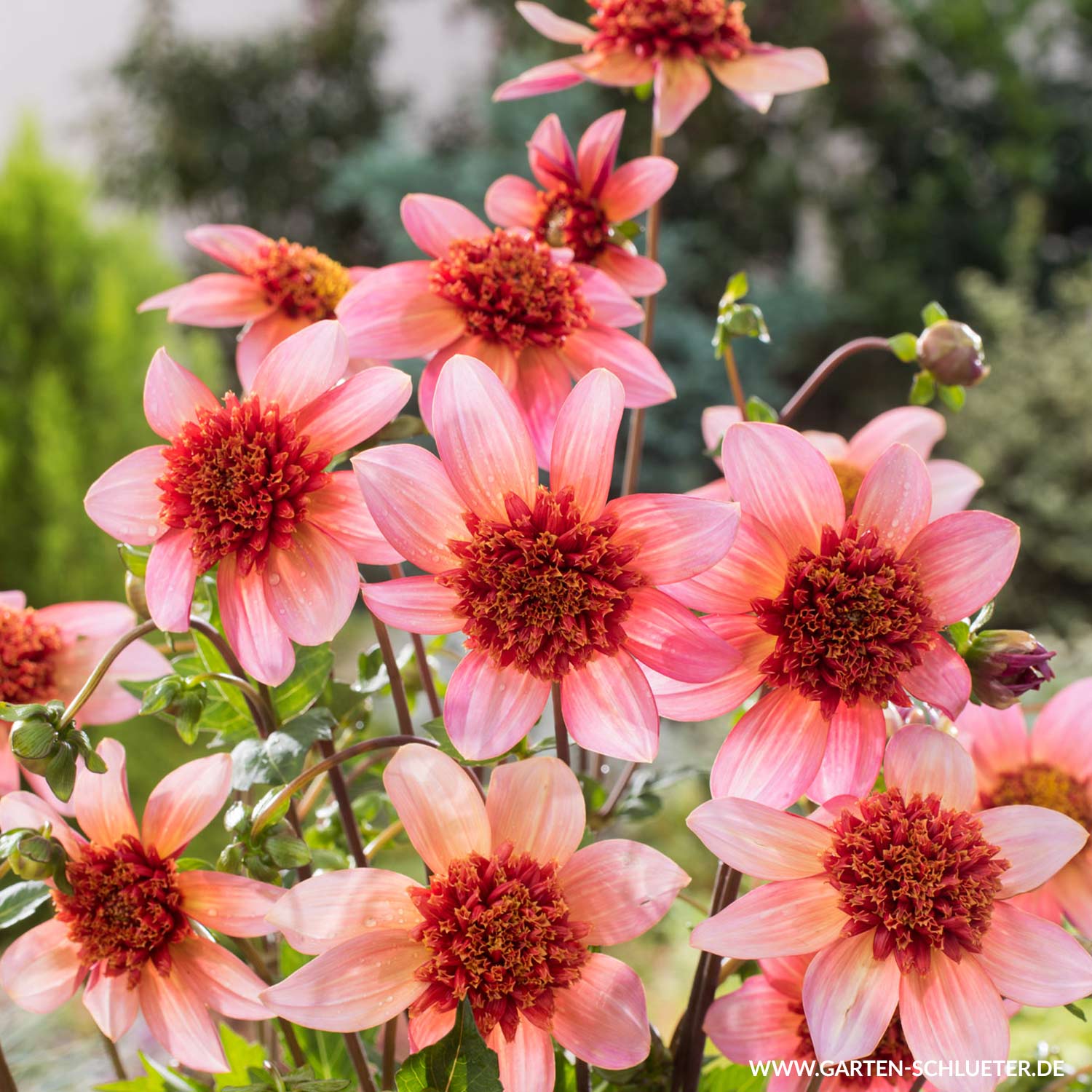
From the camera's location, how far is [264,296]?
1.02 feet

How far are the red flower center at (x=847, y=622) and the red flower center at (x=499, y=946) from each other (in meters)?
0.07

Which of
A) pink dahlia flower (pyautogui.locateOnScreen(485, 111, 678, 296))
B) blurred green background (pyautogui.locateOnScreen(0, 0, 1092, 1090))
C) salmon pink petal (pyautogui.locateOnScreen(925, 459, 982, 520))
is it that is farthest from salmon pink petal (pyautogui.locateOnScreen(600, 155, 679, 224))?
blurred green background (pyautogui.locateOnScreen(0, 0, 1092, 1090))

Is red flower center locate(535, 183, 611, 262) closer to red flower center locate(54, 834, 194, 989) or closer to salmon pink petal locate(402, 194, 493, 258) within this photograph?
salmon pink petal locate(402, 194, 493, 258)

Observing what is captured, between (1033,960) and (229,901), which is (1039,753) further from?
(229,901)

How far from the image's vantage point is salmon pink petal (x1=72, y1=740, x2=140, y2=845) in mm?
250

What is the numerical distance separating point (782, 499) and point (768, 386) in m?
2.87

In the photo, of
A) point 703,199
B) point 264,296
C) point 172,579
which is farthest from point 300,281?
point 703,199

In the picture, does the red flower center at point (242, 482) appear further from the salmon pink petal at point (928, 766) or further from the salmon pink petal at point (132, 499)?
the salmon pink petal at point (928, 766)

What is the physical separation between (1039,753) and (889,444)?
100 millimetres

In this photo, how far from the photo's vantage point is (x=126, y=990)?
0.24m

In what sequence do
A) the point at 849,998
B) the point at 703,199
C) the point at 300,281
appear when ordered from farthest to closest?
1. the point at 703,199
2. the point at 300,281
3. the point at 849,998

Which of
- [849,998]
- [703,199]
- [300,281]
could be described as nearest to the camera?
[849,998]

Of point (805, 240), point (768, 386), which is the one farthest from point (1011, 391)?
point (805, 240)

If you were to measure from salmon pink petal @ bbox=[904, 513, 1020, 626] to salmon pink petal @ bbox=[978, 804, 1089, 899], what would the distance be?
4 centimetres
